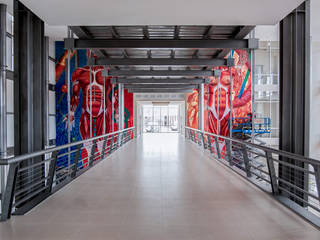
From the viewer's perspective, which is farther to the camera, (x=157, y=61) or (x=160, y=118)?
(x=160, y=118)

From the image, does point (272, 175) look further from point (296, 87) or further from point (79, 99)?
point (79, 99)

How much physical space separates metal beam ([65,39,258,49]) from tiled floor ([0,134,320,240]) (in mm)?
3264

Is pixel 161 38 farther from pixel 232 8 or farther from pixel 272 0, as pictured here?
pixel 272 0

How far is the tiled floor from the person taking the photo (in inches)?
98.7

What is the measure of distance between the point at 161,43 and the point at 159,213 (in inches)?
174

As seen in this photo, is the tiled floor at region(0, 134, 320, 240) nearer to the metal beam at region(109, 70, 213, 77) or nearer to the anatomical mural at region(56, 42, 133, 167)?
the metal beam at region(109, 70, 213, 77)

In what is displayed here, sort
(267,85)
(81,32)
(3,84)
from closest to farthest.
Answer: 1. (81,32)
2. (3,84)
3. (267,85)

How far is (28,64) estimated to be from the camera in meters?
3.56

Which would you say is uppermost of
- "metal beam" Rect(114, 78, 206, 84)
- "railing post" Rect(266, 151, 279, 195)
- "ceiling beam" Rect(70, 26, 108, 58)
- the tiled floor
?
"ceiling beam" Rect(70, 26, 108, 58)

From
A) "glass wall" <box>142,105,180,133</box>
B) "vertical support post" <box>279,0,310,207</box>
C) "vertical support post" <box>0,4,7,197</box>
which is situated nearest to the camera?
"vertical support post" <box>279,0,310,207</box>

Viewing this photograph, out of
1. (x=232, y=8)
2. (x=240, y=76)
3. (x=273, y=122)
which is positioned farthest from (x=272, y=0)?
(x=273, y=122)

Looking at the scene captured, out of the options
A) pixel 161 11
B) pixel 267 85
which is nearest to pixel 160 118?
pixel 267 85

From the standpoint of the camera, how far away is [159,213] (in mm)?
3045

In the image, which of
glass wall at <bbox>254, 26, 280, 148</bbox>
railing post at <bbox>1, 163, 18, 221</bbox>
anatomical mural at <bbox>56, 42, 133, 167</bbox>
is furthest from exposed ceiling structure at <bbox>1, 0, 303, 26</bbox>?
glass wall at <bbox>254, 26, 280, 148</bbox>
